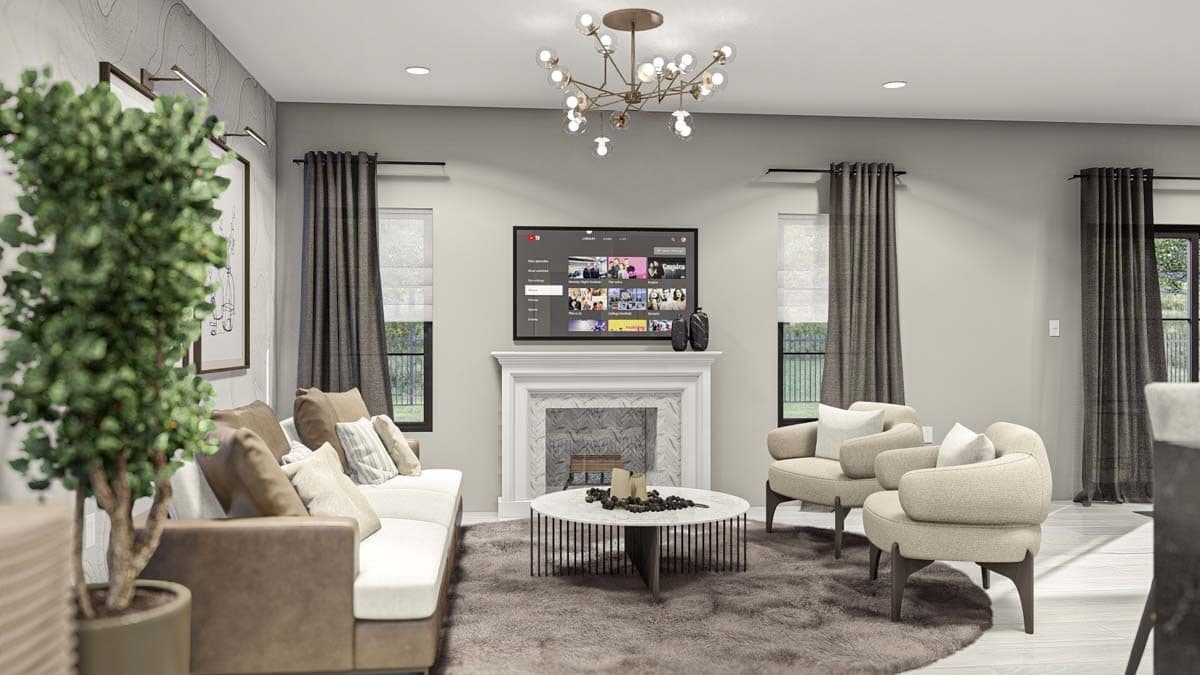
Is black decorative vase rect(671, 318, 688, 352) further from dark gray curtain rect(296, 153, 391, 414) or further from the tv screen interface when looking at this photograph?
dark gray curtain rect(296, 153, 391, 414)

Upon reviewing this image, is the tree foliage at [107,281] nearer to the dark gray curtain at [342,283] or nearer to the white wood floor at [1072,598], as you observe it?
the white wood floor at [1072,598]

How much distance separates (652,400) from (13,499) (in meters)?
4.03

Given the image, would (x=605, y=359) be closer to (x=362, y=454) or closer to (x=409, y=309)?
(x=409, y=309)

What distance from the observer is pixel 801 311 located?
20.9ft

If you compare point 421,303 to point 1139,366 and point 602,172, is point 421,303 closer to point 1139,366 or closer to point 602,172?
point 602,172

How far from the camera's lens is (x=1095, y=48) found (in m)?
4.85

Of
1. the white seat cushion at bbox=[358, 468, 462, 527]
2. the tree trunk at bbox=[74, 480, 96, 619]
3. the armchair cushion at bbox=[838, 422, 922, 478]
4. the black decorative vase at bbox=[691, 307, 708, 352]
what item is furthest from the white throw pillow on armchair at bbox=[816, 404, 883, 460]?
the tree trunk at bbox=[74, 480, 96, 619]

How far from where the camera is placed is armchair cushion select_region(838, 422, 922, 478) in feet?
15.9

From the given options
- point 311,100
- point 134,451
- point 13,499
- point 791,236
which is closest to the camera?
point 134,451

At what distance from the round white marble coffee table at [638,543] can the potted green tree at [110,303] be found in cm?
197

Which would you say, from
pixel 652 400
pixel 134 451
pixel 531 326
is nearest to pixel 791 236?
pixel 652 400

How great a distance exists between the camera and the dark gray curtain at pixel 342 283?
5.82 metres

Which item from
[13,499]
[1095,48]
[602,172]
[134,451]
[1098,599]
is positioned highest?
[1095,48]

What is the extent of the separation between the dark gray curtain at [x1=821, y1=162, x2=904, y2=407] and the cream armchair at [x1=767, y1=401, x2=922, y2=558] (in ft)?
2.26
